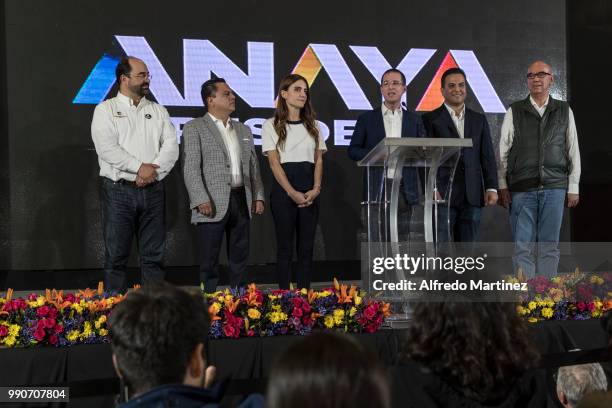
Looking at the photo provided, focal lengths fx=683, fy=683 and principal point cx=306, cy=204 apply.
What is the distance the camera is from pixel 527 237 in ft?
15.0

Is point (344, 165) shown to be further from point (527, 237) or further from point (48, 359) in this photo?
point (48, 359)

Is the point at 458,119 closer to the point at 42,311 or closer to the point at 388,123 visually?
the point at 388,123

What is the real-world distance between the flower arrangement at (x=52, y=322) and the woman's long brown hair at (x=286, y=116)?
5.82 feet

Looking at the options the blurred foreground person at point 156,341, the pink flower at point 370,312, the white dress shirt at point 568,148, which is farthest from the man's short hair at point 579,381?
the white dress shirt at point 568,148

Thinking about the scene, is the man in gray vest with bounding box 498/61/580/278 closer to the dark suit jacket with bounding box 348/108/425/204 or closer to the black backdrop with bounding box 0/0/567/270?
the dark suit jacket with bounding box 348/108/425/204

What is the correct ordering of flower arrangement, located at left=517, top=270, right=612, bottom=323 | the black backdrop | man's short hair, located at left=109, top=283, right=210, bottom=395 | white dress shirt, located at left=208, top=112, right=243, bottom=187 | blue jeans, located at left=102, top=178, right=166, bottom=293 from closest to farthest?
man's short hair, located at left=109, top=283, right=210, bottom=395
flower arrangement, located at left=517, top=270, right=612, bottom=323
blue jeans, located at left=102, top=178, right=166, bottom=293
white dress shirt, located at left=208, top=112, right=243, bottom=187
the black backdrop

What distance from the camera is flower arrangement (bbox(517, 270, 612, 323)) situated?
3.35 m

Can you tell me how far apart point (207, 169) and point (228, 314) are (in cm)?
160

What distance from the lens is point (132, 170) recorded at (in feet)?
13.6

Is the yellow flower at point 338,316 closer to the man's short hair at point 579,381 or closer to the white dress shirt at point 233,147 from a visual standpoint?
the man's short hair at point 579,381

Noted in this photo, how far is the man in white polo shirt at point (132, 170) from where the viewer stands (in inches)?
163

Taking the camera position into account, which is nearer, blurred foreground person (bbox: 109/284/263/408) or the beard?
blurred foreground person (bbox: 109/284/263/408)

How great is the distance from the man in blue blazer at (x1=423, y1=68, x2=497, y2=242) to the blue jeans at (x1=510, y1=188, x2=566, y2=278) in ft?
1.20

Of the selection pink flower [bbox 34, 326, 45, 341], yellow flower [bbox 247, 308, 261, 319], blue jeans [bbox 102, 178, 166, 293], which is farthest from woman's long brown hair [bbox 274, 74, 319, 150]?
pink flower [bbox 34, 326, 45, 341]
